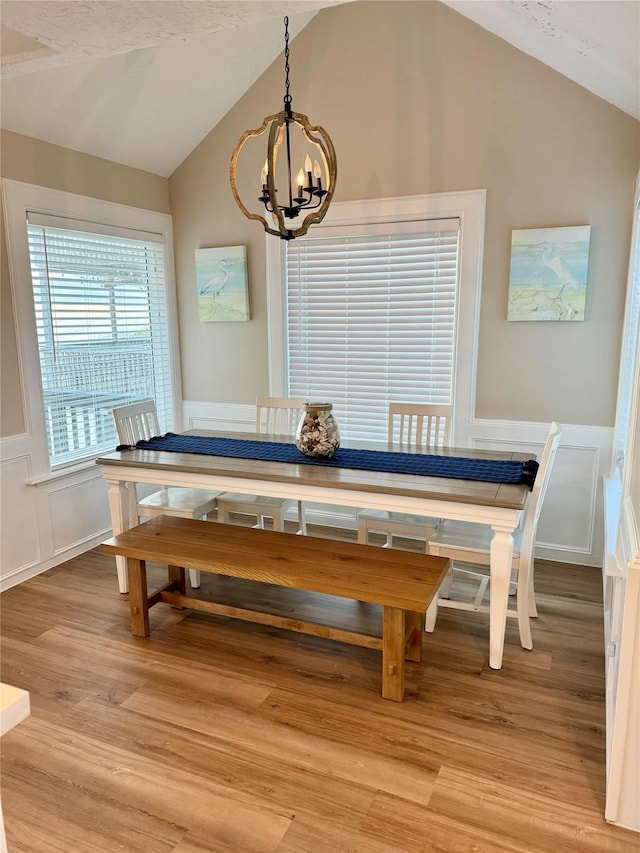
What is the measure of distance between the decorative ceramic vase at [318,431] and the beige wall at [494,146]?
50.4 inches

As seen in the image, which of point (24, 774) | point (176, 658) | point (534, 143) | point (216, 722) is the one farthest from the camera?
point (534, 143)

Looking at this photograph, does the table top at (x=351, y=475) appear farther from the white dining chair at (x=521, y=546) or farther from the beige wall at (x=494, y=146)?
the beige wall at (x=494, y=146)

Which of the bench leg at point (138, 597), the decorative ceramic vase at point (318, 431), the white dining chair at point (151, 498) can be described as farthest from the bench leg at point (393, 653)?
the white dining chair at point (151, 498)

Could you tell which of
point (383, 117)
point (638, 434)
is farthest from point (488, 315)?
point (638, 434)

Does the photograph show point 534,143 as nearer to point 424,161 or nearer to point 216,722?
point 424,161

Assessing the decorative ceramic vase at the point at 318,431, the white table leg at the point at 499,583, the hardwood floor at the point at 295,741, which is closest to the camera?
the hardwood floor at the point at 295,741

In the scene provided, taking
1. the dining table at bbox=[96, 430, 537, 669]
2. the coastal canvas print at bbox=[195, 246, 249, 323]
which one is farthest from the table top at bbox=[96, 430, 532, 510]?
the coastal canvas print at bbox=[195, 246, 249, 323]

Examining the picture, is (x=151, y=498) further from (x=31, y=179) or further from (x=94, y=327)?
(x=31, y=179)

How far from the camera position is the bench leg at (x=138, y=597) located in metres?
2.80

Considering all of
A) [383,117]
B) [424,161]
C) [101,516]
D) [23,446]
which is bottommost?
[101,516]

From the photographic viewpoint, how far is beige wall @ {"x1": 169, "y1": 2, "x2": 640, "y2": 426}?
328cm

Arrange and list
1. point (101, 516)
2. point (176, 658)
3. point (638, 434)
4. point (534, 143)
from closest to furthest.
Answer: point (638, 434)
point (176, 658)
point (534, 143)
point (101, 516)

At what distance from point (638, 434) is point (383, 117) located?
2766 mm

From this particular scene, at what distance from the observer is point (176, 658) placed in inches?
106
